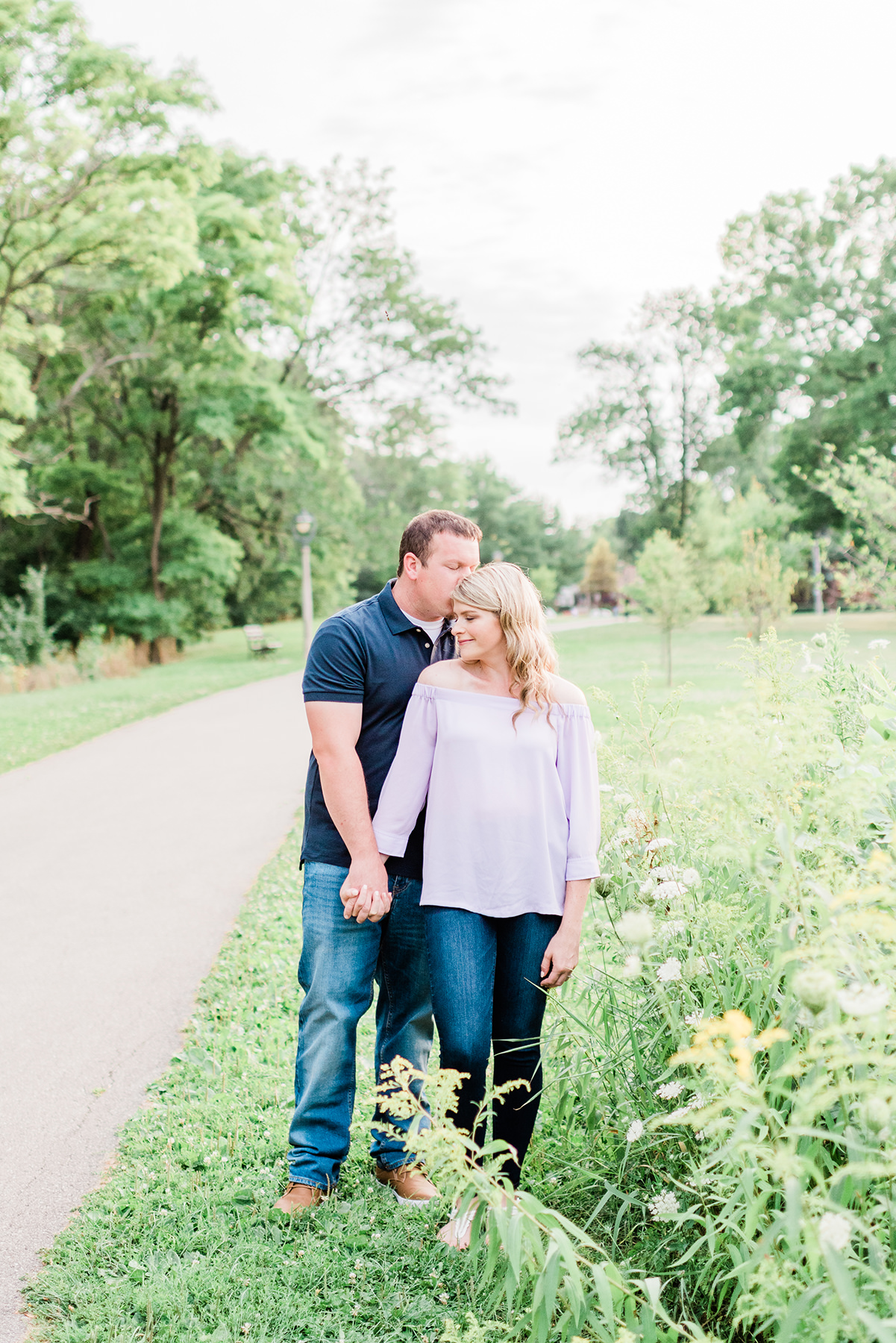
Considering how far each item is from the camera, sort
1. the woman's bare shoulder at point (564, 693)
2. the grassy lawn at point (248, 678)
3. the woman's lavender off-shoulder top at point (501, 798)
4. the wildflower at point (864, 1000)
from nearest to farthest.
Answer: the wildflower at point (864, 1000), the woman's lavender off-shoulder top at point (501, 798), the woman's bare shoulder at point (564, 693), the grassy lawn at point (248, 678)

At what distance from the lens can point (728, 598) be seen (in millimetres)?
20281

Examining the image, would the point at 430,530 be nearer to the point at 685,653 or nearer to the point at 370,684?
the point at 370,684

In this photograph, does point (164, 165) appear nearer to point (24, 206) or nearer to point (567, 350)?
point (24, 206)

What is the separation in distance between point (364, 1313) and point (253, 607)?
3481cm

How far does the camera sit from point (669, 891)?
241 centimetres

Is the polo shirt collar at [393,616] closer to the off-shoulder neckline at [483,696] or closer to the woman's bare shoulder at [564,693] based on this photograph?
the off-shoulder neckline at [483,696]

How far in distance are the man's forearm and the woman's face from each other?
478 millimetres

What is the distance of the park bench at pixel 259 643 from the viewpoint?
27328mm

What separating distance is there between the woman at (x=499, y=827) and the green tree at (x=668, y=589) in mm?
18619

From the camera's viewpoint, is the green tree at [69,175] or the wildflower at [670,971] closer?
the wildflower at [670,971]

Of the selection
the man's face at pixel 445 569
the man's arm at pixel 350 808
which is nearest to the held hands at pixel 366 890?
the man's arm at pixel 350 808

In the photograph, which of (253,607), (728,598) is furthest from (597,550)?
(728,598)

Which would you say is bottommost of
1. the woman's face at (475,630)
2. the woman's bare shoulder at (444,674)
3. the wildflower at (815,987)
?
the wildflower at (815,987)

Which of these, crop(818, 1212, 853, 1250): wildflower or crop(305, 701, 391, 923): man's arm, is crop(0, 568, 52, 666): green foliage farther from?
crop(818, 1212, 853, 1250): wildflower
